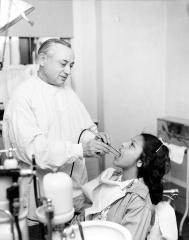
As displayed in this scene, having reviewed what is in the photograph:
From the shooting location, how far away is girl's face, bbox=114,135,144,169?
1636 millimetres

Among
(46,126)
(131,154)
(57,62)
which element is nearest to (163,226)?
(131,154)

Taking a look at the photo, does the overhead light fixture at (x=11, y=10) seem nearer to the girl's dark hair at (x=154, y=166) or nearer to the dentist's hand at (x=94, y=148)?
the dentist's hand at (x=94, y=148)

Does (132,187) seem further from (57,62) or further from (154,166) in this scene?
(57,62)

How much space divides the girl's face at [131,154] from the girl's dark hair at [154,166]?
0.08 ft

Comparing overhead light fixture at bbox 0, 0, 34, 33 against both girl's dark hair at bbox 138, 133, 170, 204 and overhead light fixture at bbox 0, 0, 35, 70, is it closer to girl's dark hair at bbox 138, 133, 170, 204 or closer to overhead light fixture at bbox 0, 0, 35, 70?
overhead light fixture at bbox 0, 0, 35, 70

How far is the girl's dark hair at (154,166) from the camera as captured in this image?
1562 millimetres

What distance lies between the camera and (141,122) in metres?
3.38

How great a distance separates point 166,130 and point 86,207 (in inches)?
57.9

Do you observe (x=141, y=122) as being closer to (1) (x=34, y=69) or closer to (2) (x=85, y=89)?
(2) (x=85, y=89)

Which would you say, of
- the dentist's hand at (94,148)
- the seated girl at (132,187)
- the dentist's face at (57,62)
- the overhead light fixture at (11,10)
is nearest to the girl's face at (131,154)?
the seated girl at (132,187)

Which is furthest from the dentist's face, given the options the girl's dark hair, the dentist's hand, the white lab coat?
the girl's dark hair

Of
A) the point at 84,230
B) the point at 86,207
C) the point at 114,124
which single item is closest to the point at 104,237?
the point at 84,230

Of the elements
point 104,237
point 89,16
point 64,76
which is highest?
point 89,16

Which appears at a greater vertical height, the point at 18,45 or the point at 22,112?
the point at 18,45
